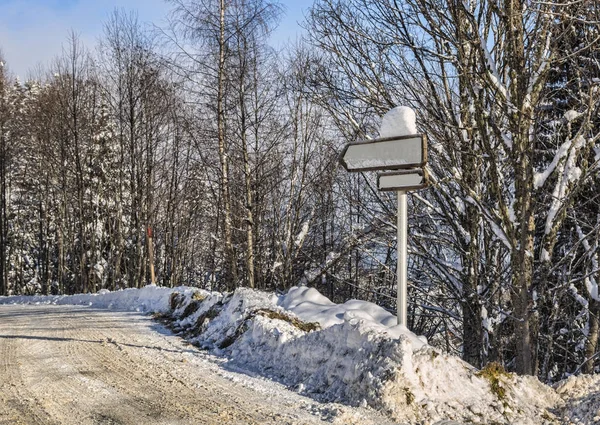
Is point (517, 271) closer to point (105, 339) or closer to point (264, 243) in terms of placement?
point (105, 339)

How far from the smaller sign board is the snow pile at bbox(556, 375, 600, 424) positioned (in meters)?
2.18

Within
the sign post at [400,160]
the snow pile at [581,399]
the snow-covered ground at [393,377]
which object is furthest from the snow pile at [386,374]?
the sign post at [400,160]

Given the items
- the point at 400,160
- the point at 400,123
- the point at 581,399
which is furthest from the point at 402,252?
the point at 581,399

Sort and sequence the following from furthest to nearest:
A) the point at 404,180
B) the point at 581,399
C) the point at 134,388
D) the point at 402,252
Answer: the point at 402,252, the point at 404,180, the point at 134,388, the point at 581,399

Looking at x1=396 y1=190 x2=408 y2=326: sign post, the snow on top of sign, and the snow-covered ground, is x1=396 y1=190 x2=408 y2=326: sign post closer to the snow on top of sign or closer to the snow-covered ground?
the snow-covered ground

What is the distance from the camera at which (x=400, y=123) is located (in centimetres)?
503

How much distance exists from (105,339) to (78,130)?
1852 cm

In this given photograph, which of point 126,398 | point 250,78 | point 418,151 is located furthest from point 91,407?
point 250,78

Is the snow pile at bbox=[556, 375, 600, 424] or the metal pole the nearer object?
the snow pile at bbox=[556, 375, 600, 424]

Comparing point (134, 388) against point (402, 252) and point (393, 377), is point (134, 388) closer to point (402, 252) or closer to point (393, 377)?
point (393, 377)

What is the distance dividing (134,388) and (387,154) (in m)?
3.20

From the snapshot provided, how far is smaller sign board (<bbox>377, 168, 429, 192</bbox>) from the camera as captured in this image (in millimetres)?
4859

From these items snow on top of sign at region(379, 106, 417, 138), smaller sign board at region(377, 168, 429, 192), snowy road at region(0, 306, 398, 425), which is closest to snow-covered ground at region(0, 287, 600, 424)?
snowy road at region(0, 306, 398, 425)

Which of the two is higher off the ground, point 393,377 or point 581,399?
point 393,377
